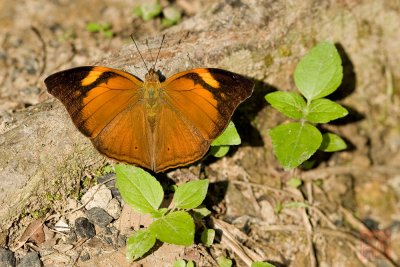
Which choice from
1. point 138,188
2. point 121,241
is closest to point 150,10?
point 138,188

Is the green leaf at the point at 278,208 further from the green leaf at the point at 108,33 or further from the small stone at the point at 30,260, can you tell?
the green leaf at the point at 108,33

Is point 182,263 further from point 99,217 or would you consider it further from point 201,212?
point 99,217

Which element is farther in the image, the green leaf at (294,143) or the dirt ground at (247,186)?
the green leaf at (294,143)

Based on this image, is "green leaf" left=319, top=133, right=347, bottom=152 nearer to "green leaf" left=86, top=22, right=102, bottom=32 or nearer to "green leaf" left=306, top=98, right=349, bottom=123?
"green leaf" left=306, top=98, right=349, bottom=123

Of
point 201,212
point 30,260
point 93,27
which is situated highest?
point 93,27

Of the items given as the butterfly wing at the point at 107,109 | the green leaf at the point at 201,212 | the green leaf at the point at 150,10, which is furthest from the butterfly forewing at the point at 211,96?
the green leaf at the point at 150,10

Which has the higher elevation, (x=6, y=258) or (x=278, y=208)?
(x=6, y=258)
